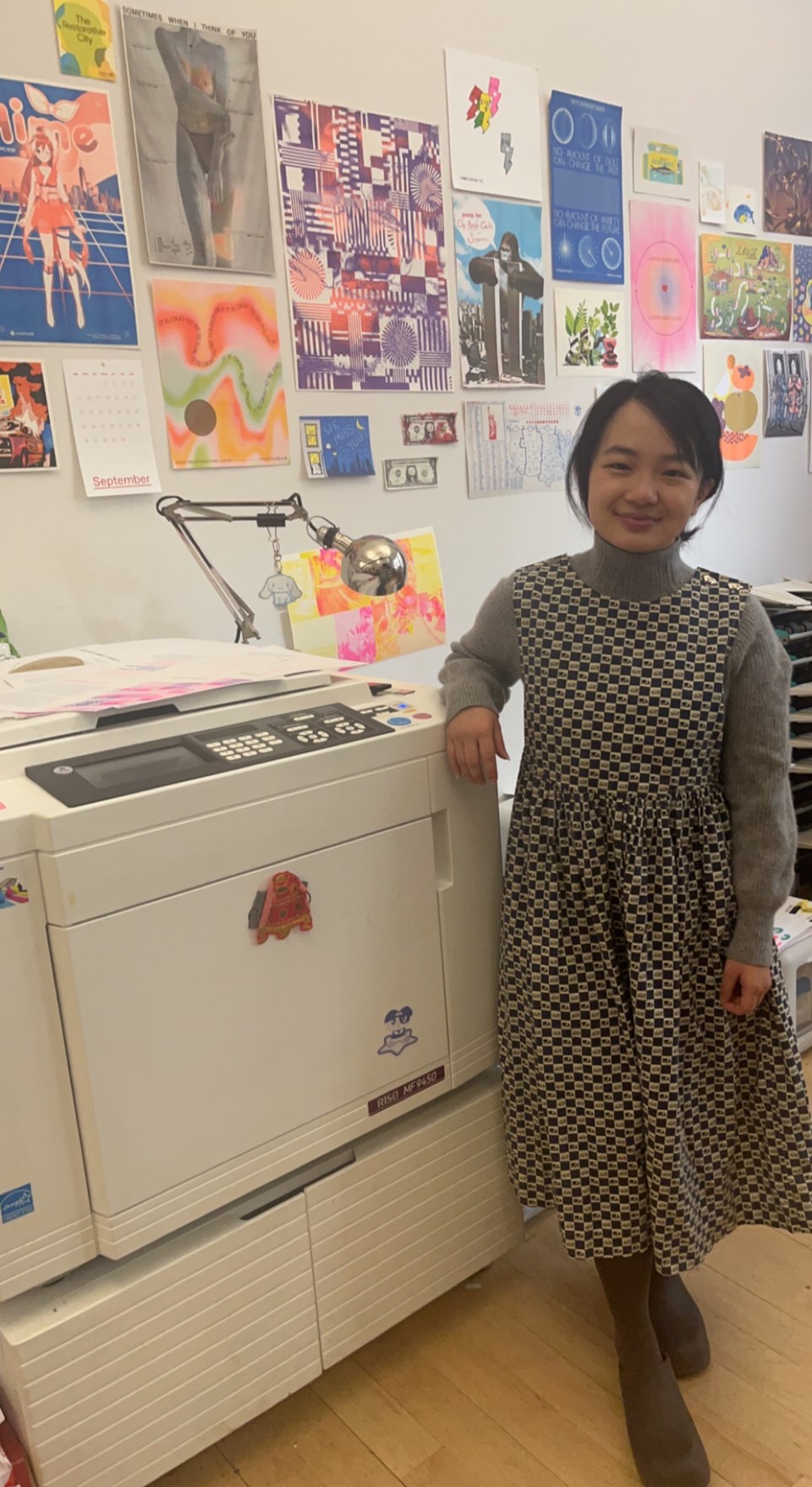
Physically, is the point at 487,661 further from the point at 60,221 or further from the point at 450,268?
the point at 450,268

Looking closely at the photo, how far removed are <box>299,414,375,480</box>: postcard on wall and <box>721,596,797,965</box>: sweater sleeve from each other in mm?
A: 785

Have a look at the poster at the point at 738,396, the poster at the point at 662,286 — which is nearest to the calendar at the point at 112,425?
the poster at the point at 662,286

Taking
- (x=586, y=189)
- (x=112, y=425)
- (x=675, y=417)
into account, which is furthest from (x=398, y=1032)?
(x=586, y=189)

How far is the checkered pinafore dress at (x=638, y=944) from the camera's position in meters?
1.10

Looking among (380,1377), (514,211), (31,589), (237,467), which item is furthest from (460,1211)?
(514,211)

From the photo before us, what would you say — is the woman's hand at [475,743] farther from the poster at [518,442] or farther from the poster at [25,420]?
the poster at [518,442]

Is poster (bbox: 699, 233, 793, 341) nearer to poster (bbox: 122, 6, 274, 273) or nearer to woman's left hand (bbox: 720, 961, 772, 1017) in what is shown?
poster (bbox: 122, 6, 274, 273)

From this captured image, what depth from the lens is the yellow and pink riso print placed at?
5.51 feet

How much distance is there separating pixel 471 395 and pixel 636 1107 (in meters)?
1.24

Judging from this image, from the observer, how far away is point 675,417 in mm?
1088

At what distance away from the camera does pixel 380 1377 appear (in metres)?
1.29

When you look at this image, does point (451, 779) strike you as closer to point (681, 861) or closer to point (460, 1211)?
point (681, 861)

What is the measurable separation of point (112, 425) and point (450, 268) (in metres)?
0.70

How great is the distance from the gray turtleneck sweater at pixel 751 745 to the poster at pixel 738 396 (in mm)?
1336
